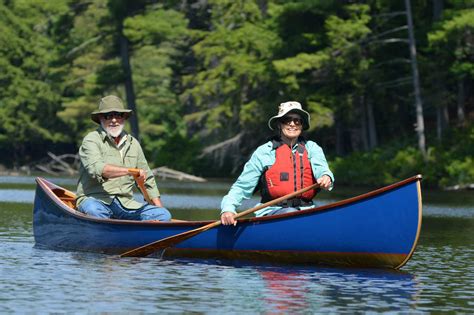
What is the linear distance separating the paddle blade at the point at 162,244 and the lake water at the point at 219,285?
0.53 feet

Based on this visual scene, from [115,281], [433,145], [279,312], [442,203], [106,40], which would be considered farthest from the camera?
[106,40]

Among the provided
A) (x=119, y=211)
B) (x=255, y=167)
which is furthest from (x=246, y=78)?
(x=255, y=167)

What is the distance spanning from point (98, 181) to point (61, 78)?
182ft

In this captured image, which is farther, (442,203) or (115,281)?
(442,203)

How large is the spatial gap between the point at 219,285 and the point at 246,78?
136ft

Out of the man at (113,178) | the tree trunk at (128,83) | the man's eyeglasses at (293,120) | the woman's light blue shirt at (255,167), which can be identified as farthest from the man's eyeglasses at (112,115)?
the tree trunk at (128,83)

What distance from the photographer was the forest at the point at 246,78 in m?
45.6

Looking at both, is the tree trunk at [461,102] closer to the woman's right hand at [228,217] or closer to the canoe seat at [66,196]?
the canoe seat at [66,196]

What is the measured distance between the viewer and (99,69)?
68.8 metres

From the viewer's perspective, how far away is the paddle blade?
16656mm

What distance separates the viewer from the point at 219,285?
14.3 metres

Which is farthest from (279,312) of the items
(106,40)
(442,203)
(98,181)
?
(106,40)

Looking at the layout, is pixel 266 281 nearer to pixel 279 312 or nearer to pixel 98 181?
pixel 279 312

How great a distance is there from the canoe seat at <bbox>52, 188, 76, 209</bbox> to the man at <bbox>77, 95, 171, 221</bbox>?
1.97 metres
